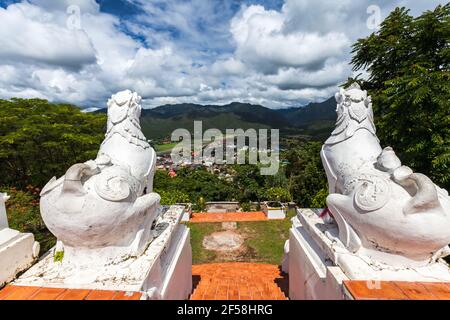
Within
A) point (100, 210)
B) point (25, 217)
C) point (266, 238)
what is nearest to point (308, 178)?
point (266, 238)

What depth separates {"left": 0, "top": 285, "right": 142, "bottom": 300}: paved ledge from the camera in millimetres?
2443

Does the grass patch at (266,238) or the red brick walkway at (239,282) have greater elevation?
the red brick walkway at (239,282)

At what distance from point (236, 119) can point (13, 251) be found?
71.6 metres

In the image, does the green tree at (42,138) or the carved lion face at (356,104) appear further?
the green tree at (42,138)

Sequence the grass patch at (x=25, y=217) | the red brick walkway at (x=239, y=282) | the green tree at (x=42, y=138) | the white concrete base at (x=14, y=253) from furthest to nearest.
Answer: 1. the green tree at (x=42, y=138)
2. the grass patch at (x=25, y=217)
3. the red brick walkway at (x=239, y=282)
4. the white concrete base at (x=14, y=253)

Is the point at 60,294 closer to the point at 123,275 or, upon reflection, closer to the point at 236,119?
the point at 123,275

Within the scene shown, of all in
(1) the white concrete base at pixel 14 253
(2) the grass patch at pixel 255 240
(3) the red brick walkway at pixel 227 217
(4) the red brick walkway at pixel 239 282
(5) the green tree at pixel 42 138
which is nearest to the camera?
(1) the white concrete base at pixel 14 253

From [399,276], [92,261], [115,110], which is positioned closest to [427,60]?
[399,276]

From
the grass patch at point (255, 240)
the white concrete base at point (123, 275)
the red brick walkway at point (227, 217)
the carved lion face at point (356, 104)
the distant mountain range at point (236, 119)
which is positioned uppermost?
the distant mountain range at point (236, 119)

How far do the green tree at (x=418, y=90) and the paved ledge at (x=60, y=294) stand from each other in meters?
5.87

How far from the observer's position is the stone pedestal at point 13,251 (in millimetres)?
3323

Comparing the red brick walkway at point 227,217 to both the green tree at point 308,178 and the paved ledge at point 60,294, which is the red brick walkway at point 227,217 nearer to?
the green tree at point 308,178

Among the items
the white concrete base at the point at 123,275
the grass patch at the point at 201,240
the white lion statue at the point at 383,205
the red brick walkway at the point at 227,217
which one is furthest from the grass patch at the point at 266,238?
the white lion statue at the point at 383,205

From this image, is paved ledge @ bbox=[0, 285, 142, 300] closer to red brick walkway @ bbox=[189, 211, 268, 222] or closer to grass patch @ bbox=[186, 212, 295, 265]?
grass patch @ bbox=[186, 212, 295, 265]
